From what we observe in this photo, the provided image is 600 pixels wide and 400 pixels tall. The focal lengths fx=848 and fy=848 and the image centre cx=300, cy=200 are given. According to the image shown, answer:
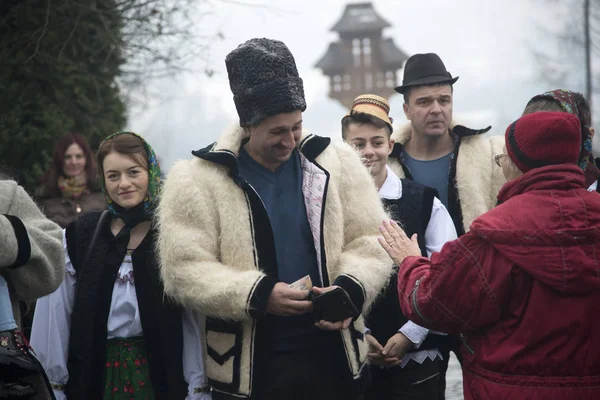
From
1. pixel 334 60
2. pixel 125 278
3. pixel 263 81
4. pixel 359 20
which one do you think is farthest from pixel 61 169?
pixel 359 20

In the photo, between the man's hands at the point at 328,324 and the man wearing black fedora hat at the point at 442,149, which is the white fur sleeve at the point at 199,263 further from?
the man wearing black fedora hat at the point at 442,149

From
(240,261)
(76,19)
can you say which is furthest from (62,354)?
(76,19)

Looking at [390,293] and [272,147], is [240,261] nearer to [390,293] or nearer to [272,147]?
[272,147]

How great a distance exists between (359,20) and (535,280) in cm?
4705

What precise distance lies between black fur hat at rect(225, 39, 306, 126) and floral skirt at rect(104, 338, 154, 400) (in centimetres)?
116

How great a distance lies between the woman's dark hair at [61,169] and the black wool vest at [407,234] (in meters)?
3.06

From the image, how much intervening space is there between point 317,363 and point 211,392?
525mm

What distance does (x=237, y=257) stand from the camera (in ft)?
11.2

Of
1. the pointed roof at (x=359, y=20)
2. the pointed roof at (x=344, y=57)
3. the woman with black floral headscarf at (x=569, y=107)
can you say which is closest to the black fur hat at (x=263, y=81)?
the woman with black floral headscarf at (x=569, y=107)

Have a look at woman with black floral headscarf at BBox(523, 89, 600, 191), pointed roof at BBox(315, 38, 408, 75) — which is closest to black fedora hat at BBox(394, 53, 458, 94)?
woman with black floral headscarf at BBox(523, 89, 600, 191)

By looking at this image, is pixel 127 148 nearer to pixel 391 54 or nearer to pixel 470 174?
pixel 470 174

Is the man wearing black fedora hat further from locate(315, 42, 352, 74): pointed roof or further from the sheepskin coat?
locate(315, 42, 352, 74): pointed roof

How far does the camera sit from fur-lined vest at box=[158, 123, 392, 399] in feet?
10.9

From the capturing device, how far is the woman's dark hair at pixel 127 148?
405 cm
